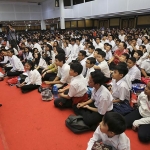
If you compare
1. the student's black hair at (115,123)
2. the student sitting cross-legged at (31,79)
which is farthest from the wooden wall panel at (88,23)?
the student's black hair at (115,123)

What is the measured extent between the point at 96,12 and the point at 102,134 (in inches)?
558

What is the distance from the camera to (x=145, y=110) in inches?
91.7

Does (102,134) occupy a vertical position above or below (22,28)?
below

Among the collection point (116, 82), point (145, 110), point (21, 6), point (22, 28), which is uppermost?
point (21, 6)

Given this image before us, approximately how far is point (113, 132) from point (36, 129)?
5.24 feet

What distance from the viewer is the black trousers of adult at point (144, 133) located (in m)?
2.12

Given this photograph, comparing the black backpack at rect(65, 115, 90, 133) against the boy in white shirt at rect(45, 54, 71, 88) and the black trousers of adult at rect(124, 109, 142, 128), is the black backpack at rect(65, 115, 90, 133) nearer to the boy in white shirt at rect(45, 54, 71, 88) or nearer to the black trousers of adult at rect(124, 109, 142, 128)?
the black trousers of adult at rect(124, 109, 142, 128)

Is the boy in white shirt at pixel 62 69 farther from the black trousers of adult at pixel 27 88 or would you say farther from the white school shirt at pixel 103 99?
the white school shirt at pixel 103 99

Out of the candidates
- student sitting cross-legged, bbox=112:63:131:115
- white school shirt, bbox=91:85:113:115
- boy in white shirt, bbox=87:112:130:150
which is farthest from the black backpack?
boy in white shirt, bbox=87:112:130:150

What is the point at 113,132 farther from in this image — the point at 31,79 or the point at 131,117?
the point at 31,79

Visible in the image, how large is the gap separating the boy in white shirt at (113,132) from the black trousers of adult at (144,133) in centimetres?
75

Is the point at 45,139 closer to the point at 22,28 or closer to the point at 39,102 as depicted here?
the point at 39,102

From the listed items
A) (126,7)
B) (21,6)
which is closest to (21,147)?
(126,7)

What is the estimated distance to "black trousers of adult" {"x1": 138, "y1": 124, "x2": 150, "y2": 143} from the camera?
2125 mm
